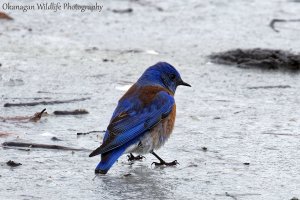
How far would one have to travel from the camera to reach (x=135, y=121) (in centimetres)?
503

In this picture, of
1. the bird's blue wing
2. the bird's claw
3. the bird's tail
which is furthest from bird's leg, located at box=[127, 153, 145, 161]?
the bird's tail

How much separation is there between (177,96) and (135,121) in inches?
66.0

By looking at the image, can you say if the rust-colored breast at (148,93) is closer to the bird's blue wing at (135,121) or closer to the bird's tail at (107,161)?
the bird's blue wing at (135,121)

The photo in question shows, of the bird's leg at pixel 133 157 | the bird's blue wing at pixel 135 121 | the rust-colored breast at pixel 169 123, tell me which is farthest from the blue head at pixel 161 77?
the bird's leg at pixel 133 157

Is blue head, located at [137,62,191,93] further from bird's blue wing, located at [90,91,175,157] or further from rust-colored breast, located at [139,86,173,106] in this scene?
bird's blue wing, located at [90,91,175,157]

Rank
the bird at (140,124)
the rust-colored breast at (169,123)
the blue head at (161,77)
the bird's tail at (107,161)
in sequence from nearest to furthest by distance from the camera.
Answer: the bird's tail at (107,161) → the bird at (140,124) → the rust-colored breast at (169,123) → the blue head at (161,77)

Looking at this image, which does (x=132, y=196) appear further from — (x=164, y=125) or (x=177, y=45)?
(x=177, y=45)

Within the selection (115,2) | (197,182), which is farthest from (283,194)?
(115,2)

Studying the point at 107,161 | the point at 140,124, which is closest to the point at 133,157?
the point at 140,124

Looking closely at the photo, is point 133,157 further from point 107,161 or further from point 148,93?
point 107,161

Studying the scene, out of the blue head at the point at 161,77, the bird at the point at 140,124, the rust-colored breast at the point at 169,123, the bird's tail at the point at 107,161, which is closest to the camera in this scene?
the bird's tail at the point at 107,161

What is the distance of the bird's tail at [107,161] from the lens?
4559 mm

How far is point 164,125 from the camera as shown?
17.1ft

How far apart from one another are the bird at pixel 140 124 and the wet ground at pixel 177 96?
116mm
